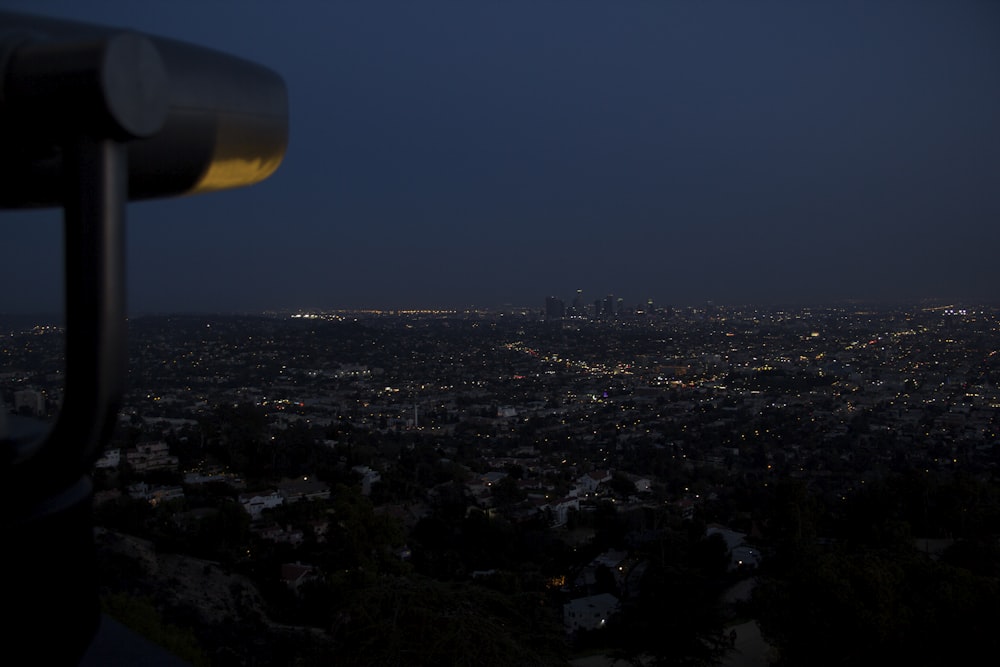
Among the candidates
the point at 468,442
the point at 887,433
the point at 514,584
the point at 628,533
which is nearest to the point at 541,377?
the point at 468,442

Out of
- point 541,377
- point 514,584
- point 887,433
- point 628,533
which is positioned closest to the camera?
point 514,584

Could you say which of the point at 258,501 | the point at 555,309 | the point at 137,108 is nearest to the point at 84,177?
→ the point at 137,108

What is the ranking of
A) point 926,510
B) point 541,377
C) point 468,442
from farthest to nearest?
point 541,377 < point 468,442 < point 926,510

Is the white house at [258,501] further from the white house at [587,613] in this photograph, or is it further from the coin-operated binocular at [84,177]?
the coin-operated binocular at [84,177]

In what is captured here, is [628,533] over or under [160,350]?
under

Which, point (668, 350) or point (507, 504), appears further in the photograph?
point (668, 350)

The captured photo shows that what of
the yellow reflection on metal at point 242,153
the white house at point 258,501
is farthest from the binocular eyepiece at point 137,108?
the white house at point 258,501

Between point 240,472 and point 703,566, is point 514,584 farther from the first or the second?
point 240,472

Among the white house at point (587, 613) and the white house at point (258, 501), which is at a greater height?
the white house at point (258, 501)

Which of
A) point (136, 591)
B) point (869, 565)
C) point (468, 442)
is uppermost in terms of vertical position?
point (869, 565)
